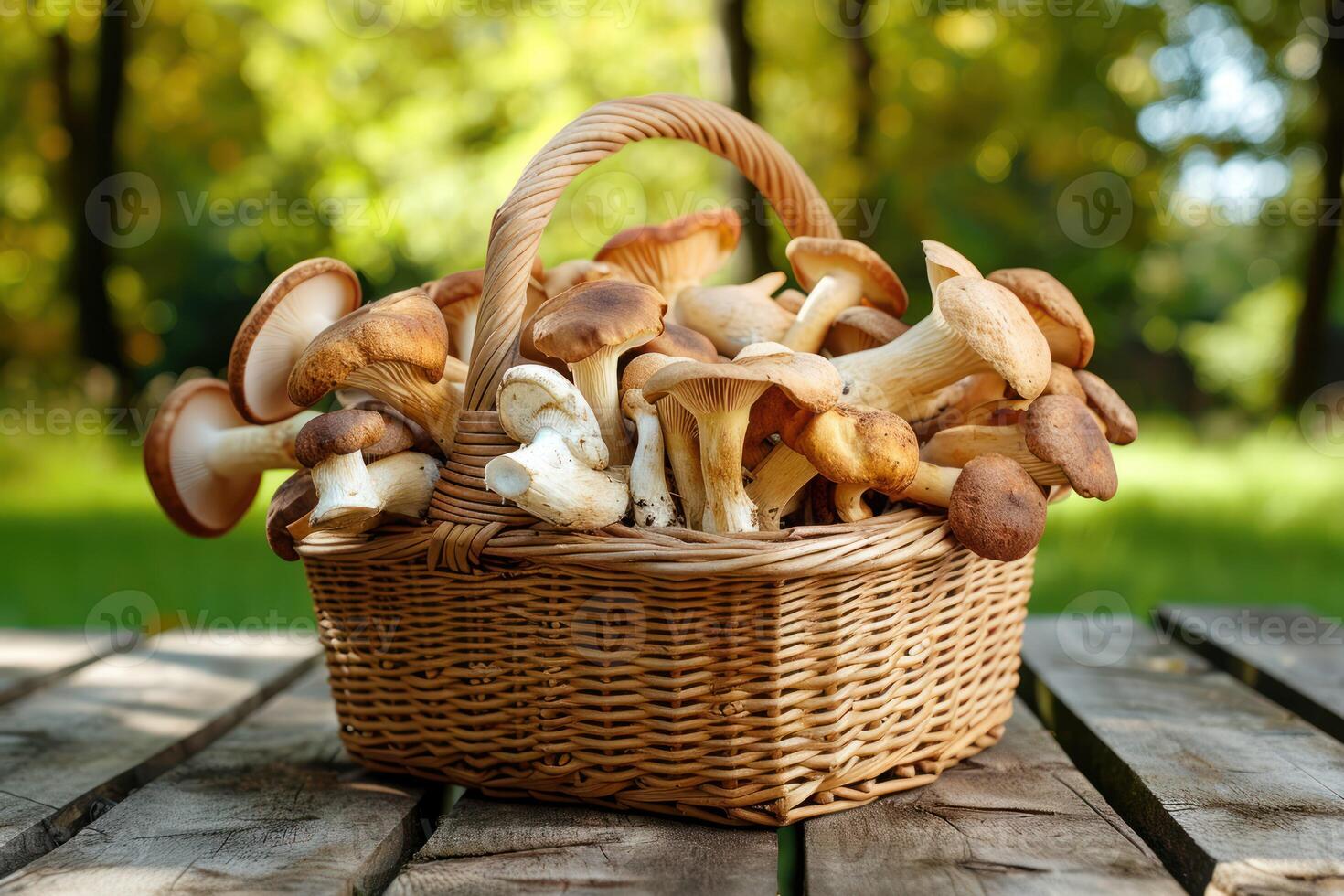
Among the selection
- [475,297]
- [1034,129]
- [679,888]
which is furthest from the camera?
[1034,129]

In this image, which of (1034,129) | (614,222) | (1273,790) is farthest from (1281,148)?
(1273,790)

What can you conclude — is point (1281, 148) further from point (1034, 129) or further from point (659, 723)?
point (659, 723)

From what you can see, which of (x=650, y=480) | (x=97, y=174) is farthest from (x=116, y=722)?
(x=97, y=174)

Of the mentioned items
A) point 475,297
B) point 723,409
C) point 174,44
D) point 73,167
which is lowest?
point 723,409

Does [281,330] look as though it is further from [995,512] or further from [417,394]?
[995,512]

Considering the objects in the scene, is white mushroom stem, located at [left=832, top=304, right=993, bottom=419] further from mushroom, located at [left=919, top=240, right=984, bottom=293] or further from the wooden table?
the wooden table

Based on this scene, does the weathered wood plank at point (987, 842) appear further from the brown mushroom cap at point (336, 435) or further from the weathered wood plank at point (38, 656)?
the weathered wood plank at point (38, 656)

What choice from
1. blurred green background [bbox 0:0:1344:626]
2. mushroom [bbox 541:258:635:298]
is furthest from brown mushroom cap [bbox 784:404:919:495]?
blurred green background [bbox 0:0:1344:626]
